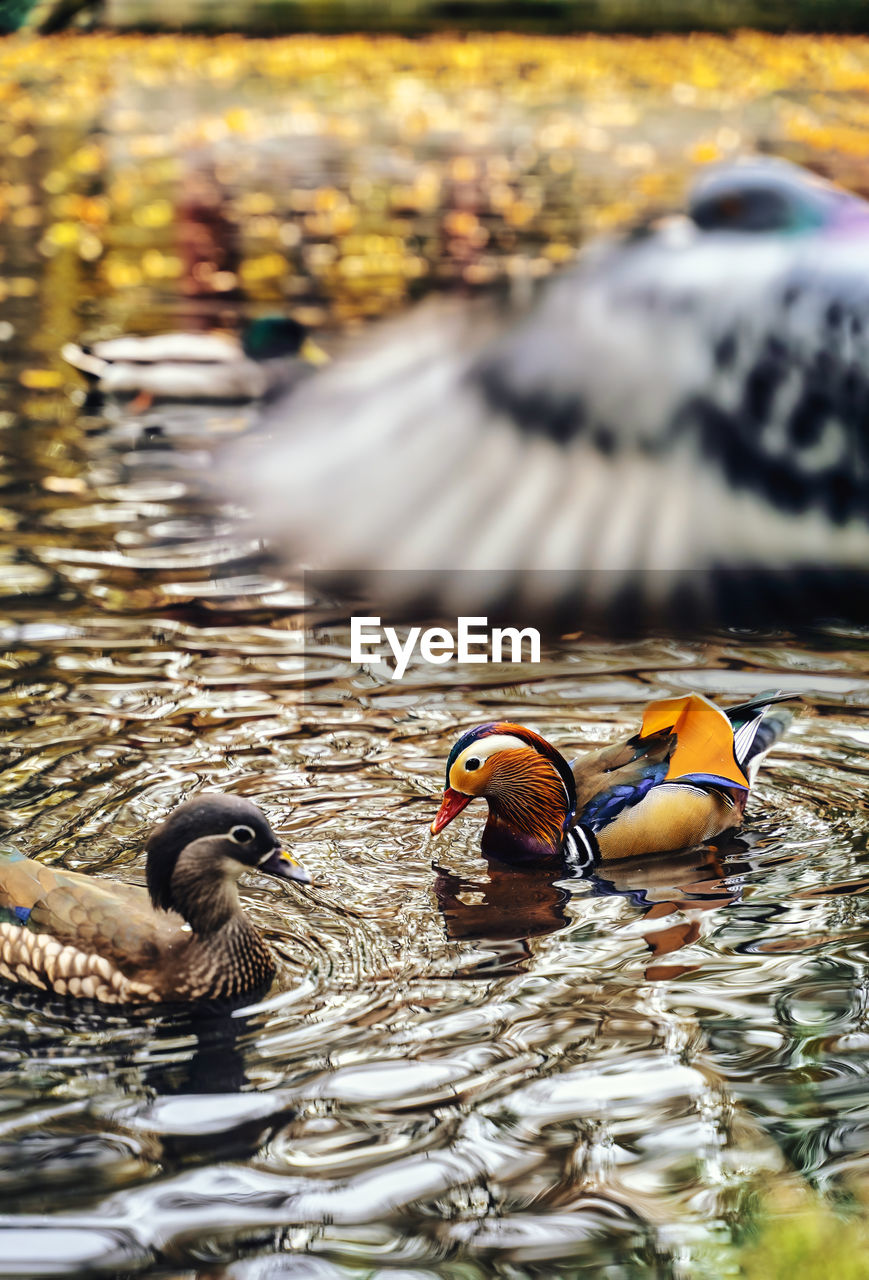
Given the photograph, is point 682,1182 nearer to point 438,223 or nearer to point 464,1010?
point 464,1010

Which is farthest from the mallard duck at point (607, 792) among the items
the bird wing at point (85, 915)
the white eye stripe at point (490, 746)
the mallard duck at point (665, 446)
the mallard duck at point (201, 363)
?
the mallard duck at point (201, 363)

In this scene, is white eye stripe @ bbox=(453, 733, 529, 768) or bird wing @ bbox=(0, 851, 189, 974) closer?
bird wing @ bbox=(0, 851, 189, 974)

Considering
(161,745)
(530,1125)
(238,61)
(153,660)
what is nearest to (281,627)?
(153,660)

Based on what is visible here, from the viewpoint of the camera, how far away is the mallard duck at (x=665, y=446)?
20.8 feet

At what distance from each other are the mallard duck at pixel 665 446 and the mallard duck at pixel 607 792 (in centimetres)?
168

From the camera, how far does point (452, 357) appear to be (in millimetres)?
7297

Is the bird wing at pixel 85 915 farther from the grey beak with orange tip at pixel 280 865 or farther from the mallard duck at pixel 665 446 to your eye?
the mallard duck at pixel 665 446

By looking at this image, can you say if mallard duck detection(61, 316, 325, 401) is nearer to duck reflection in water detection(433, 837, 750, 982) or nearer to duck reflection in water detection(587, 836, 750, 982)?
duck reflection in water detection(433, 837, 750, 982)

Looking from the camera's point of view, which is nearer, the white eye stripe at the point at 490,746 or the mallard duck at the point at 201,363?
the white eye stripe at the point at 490,746

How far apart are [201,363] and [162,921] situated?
5330 millimetres

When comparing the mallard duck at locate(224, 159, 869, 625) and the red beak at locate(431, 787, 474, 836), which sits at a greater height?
the mallard duck at locate(224, 159, 869, 625)

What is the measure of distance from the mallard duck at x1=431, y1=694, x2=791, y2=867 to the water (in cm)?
9

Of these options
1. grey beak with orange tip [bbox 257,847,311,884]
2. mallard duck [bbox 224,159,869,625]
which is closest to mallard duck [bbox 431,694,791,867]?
grey beak with orange tip [bbox 257,847,311,884]

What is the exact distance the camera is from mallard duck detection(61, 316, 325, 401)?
8.43 m
